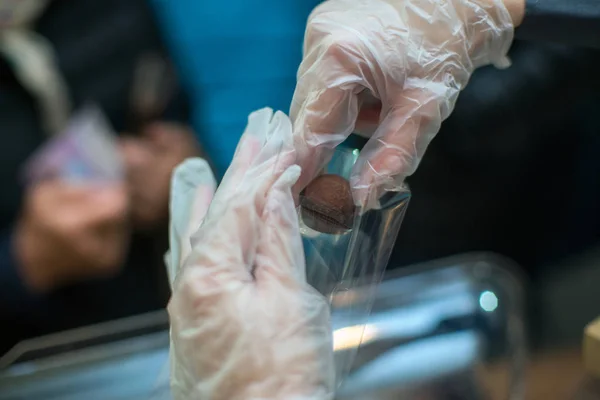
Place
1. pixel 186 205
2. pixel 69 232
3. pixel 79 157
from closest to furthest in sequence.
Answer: pixel 186 205 < pixel 69 232 < pixel 79 157

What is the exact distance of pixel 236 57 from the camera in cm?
134

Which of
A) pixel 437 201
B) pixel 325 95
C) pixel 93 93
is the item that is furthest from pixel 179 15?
pixel 325 95

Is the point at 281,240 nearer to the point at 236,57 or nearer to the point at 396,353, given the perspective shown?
the point at 396,353

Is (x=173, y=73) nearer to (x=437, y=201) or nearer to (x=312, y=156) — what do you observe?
(x=437, y=201)

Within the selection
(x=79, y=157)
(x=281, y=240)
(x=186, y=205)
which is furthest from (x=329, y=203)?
(x=79, y=157)

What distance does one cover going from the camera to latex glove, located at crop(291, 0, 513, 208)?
0.54 meters

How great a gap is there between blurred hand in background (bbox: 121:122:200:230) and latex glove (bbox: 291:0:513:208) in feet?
2.48

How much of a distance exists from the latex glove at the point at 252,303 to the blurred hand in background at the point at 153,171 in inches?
30.6

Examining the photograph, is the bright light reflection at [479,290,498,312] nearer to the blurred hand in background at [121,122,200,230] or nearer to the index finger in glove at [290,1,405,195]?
the index finger in glove at [290,1,405,195]

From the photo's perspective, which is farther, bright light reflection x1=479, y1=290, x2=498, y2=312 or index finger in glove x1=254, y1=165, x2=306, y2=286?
bright light reflection x1=479, y1=290, x2=498, y2=312

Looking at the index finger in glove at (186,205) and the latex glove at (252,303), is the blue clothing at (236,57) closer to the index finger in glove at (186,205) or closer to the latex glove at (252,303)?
the index finger in glove at (186,205)

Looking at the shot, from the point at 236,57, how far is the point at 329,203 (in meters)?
0.90

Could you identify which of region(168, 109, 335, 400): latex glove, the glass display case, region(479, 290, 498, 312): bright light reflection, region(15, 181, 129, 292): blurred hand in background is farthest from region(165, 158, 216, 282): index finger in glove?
region(15, 181, 129, 292): blurred hand in background

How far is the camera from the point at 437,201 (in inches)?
44.5
